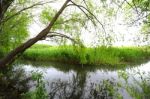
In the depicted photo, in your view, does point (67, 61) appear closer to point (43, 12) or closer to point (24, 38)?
point (24, 38)

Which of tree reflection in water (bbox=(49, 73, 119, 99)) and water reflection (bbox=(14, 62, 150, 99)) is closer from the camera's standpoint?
tree reflection in water (bbox=(49, 73, 119, 99))

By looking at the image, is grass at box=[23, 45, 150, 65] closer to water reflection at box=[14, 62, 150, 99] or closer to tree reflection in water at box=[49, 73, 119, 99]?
water reflection at box=[14, 62, 150, 99]

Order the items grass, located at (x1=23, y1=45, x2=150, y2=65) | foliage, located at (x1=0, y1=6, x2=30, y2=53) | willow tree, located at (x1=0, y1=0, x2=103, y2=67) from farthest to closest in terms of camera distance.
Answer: grass, located at (x1=23, y1=45, x2=150, y2=65)
foliage, located at (x1=0, y1=6, x2=30, y2=53)
willow tree, located at (x1=0, y1=0, x2=103, y2=67)

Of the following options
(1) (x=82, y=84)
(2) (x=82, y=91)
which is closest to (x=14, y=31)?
(1) (x=82, y=84)

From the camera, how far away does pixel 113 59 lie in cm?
2342

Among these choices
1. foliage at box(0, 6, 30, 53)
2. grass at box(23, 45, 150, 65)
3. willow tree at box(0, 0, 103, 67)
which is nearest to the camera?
willow tree at box(0, 0, 103, 67)

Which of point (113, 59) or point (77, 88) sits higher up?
point (113, 59)

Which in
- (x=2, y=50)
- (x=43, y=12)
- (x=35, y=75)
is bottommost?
(x=35, y=75)

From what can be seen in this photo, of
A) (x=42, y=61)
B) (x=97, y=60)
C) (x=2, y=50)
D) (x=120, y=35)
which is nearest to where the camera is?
(x=120, y=35)

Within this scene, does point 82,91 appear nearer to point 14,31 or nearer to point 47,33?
point 47,33

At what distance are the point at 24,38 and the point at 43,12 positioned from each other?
4.03 m

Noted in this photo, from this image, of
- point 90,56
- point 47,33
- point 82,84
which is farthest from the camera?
point 90,56

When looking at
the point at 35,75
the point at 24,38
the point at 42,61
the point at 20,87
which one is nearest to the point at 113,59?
the point at 42,61

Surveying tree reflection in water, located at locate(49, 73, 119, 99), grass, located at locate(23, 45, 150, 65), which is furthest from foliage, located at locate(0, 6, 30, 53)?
tree reflection in water, located at locate(49, 73, 119, 99)
